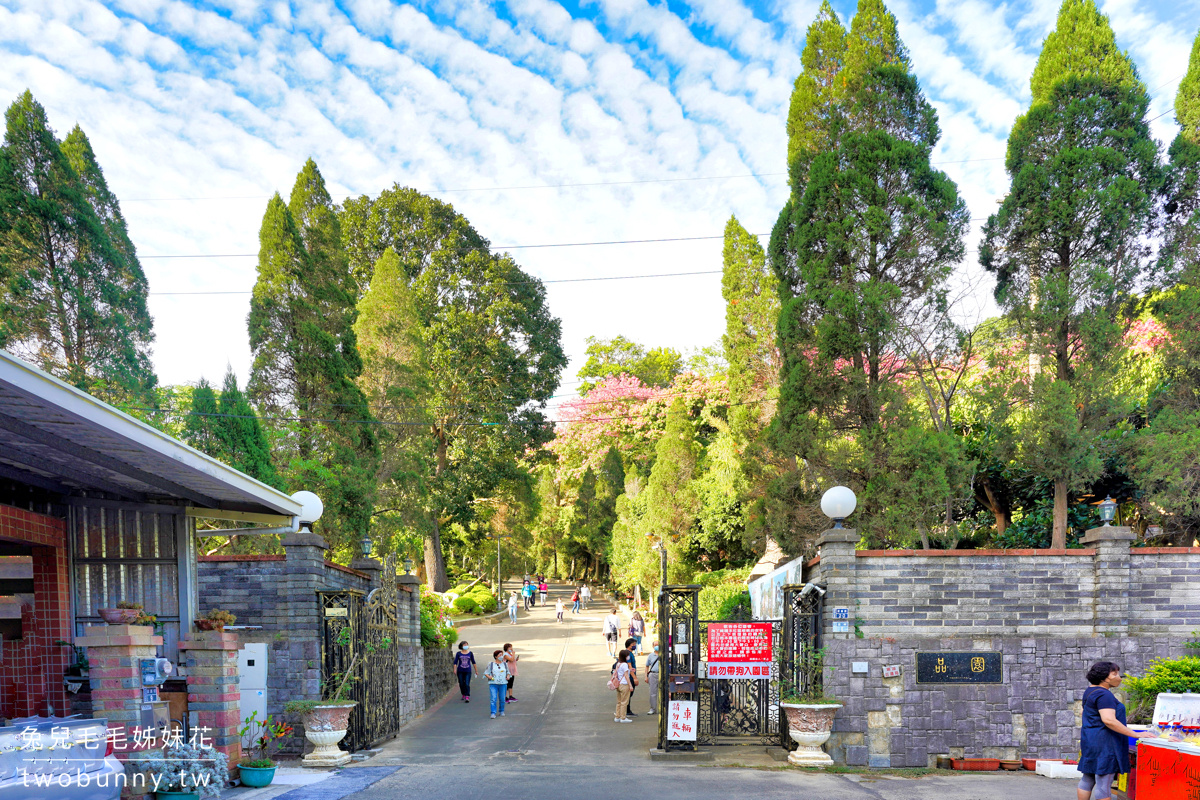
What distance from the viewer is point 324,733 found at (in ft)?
33.9

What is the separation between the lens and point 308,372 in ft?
61.3

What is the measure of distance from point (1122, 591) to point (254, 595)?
11.1 metres

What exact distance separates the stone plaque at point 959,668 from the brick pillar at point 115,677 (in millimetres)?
8808

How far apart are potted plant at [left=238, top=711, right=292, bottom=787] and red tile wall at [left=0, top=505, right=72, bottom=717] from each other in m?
1.82

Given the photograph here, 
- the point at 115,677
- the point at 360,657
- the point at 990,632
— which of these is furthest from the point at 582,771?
the point at 990,632

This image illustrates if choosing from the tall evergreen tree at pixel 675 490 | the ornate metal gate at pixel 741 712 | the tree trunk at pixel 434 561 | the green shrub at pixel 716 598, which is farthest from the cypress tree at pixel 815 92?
the tree trunk at pixel 434 561

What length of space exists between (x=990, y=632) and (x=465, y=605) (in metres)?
24.1

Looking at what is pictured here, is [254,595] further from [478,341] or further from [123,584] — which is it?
[478,341]

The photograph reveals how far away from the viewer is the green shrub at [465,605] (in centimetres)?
3206

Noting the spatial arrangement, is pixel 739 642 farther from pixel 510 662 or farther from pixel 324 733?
pixel 510 662

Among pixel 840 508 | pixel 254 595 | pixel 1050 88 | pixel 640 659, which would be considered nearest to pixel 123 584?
pixel 254 595

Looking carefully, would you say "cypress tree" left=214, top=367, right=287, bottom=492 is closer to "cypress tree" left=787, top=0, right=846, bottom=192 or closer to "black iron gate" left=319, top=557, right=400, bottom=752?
"black iron gate" left=319, top=557, right=400, bottom=752

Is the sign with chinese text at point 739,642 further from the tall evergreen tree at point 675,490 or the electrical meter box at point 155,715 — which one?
the tall evergreen tree at point 675,490

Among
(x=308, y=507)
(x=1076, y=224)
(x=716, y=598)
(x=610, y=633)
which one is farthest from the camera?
(x=610, y=633)
